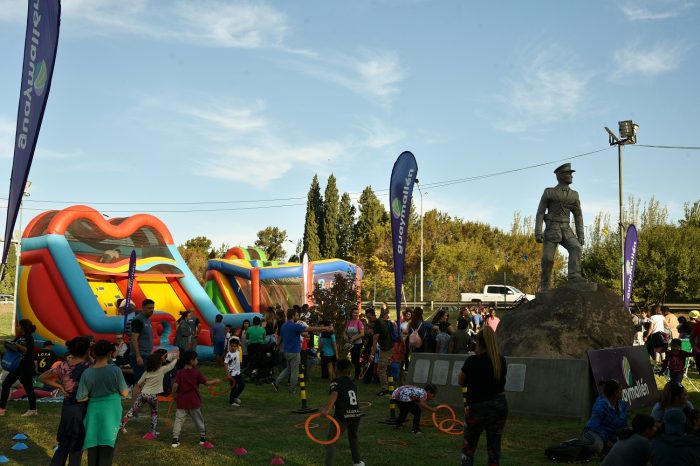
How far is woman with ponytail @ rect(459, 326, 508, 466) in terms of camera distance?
22.3ft

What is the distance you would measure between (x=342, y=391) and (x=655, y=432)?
128 inches

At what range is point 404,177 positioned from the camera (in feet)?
44.8

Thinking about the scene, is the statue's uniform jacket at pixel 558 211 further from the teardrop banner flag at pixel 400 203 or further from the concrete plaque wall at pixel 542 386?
the concrete plaque wall at pixel 542 386

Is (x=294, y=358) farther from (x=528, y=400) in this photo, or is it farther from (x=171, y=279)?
(x=171, y=279)

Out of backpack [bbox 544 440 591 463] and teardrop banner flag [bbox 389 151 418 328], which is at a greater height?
teardrop banner flag [bbox 389 151 418 328]

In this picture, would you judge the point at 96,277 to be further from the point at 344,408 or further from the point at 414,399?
the point at 344,408

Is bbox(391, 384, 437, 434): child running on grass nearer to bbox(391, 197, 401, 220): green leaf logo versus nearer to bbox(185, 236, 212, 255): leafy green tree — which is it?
bbox(391, 197, 401, 220): green leaf logo

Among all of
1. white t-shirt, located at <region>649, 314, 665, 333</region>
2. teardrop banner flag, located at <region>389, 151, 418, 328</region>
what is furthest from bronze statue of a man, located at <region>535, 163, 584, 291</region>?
white t-shirt, located at <region>649, 314, 665, 333</region>

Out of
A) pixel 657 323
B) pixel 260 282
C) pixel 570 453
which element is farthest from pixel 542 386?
pixel 260 282

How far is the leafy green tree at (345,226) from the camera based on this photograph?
70000 millimetres

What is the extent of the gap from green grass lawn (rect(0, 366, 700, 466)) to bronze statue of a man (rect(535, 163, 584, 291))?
451cm

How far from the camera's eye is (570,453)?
326 inches

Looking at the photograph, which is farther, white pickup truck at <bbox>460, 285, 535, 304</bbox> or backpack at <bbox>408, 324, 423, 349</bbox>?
white pickup truck at <bbox>460, 285, 535, 304</bbox>

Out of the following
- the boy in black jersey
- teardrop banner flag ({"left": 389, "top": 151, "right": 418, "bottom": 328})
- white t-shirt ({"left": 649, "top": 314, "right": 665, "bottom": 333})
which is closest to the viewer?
the boy in black jersey
